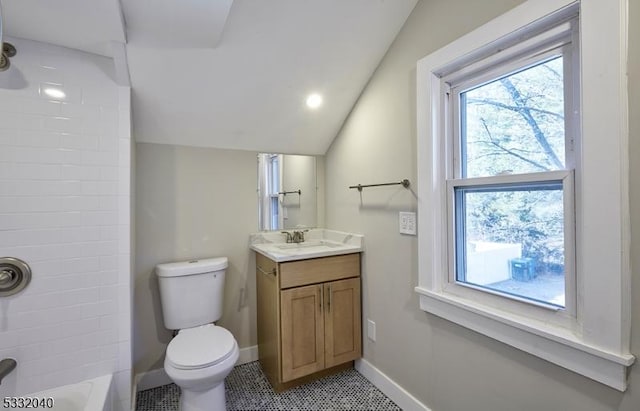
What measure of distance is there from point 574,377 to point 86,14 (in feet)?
7.59

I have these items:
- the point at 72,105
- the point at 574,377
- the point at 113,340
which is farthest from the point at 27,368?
the point at 574,377

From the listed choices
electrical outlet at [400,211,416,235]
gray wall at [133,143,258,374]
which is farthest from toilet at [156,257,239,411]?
electrical outlet at [400,211,416,235]

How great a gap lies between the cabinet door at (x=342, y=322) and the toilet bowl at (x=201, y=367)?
65 centimetres

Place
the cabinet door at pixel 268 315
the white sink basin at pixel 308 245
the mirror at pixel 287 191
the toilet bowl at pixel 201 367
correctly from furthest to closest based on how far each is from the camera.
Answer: the mirror at pixel 287 191 → the white sink basin at pixel 308 245 → the cabinet door at pixel 268 315 → the toilet bowl at pixel 201 367

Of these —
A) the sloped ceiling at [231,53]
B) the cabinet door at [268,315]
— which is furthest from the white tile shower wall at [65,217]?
the cabinet door at [268,315]

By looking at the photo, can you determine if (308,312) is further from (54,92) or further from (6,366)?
(54,92)

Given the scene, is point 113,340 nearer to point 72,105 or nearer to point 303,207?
point 72,105

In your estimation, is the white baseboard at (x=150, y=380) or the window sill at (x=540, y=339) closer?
the window sill at (x=540, y=339)

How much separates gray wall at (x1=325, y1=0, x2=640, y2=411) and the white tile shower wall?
4.70ft

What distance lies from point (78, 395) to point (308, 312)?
4.02 feet

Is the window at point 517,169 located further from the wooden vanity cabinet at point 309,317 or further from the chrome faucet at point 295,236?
the chrome faucet at point 295,236

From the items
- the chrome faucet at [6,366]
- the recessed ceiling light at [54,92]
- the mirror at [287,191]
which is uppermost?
the recessed ceiling light at [54,92]

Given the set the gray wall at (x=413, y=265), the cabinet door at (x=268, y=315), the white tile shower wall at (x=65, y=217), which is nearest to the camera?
the gray wall at (x=413, y=265)

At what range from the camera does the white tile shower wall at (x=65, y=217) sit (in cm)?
143
